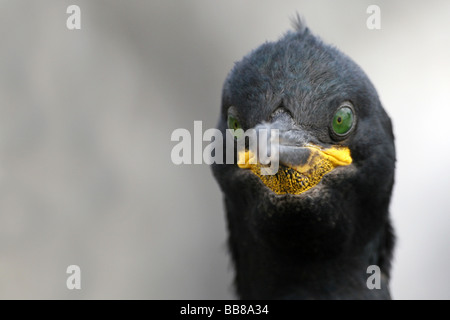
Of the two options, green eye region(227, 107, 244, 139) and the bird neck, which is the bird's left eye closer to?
green eye region(227, 107, 244, 139)

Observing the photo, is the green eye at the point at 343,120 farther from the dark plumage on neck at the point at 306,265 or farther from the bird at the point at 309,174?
the dark plumage on neck at the point at 306,265

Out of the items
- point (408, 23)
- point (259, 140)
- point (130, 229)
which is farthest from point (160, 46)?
point (259, 140)

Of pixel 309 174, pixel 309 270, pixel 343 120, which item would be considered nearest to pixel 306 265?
pixel 309 270

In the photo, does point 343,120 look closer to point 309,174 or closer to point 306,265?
point 309,174

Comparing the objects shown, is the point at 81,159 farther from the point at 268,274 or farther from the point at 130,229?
the point at 268,274

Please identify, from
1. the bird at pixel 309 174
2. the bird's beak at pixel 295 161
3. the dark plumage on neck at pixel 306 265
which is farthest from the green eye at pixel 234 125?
the dark plumage on neck at pixel 306 265

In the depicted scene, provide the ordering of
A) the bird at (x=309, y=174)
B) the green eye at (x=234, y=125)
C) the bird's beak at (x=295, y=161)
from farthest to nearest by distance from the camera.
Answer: the green eye at (x=234, y=125), the bird at (x=309, y=174), the bird's beak at (x=295, y=161)
